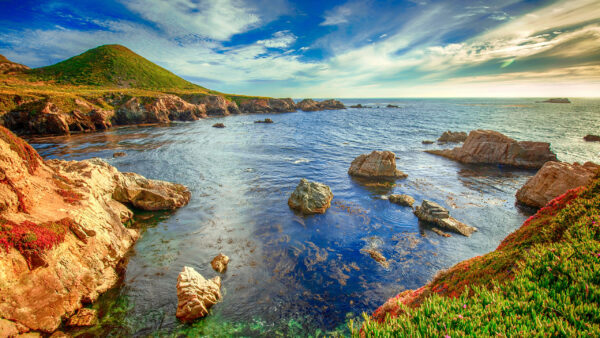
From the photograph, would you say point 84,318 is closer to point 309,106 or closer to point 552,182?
point 552,182

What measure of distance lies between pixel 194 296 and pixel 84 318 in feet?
14.2

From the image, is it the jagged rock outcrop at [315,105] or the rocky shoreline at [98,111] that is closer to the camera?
the rocky shoreline at [98,111]

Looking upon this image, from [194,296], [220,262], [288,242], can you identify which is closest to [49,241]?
[194,296]

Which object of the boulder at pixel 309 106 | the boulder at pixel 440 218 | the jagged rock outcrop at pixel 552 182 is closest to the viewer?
the boulder at pixel 440 218

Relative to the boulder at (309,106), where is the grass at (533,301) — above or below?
below

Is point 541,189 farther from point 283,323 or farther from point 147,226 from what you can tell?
point 147,226

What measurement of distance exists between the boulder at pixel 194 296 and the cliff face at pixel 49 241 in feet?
13.7

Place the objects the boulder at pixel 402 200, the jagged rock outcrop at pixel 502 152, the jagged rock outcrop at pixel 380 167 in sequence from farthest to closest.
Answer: the jagged rock outcrop at pixel 502 152 → the jagged rock outcrop at pixel 380 167 → the boulder at pixel 402 200

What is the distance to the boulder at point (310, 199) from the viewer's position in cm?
1969

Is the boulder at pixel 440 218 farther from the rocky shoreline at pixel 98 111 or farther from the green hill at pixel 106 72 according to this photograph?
the green hill at pixel 106 72

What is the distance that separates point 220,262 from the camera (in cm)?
1300

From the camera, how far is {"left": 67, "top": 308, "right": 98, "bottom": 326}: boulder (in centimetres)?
889

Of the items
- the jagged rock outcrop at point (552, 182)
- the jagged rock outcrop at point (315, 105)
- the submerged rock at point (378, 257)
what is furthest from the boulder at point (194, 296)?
the jagged rock outcrop at point (315, 105)

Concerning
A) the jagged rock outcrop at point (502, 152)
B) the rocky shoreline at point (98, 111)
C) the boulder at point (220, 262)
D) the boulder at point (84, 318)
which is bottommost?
the boulder at point (220, 262)
